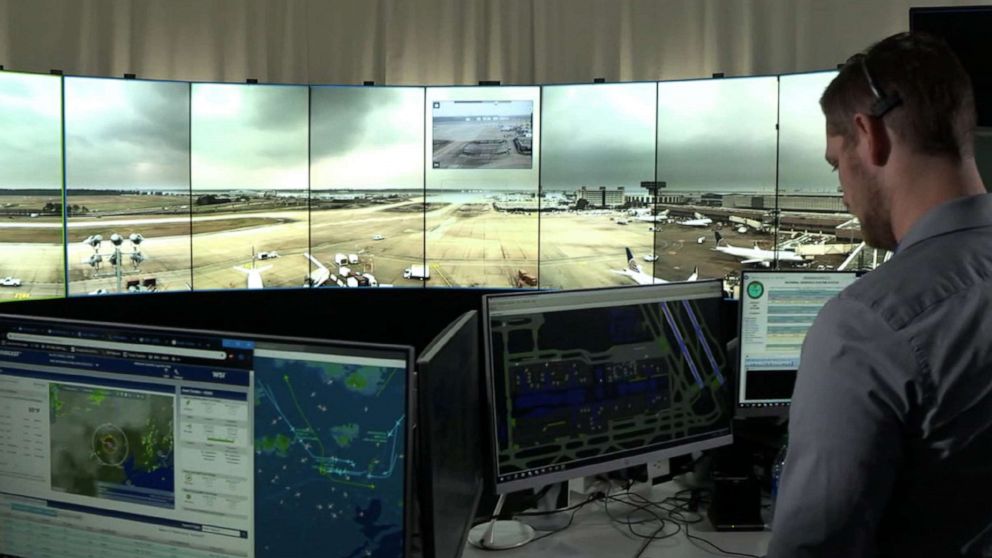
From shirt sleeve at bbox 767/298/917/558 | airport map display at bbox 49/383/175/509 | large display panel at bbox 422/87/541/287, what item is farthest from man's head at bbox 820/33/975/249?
large display panel at bbox 422/87/541/287

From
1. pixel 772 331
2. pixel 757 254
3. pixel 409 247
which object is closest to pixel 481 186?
pixel 409 247

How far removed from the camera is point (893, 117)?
3.40 feet

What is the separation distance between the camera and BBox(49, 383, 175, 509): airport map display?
1201 millimetres

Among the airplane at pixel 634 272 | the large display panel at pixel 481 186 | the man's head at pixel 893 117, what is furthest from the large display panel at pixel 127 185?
the man's head at pixel 893 117

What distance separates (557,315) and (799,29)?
3769 millimetres

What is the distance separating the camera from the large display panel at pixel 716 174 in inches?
158

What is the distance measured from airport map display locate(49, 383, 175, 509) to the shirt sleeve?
0.90 metres

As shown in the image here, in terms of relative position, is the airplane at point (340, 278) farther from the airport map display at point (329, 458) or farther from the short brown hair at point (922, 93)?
the short brown hair at point (922, 93)

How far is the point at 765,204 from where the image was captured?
4.01m

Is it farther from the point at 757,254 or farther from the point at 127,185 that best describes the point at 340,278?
the point at 757,254

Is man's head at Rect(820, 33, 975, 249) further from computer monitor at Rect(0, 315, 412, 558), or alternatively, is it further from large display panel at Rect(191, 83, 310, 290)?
large display panel at Rect(191, 83, 310, 290)

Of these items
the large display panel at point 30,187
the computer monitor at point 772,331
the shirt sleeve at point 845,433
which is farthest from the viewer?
the large display panel at point 30,187

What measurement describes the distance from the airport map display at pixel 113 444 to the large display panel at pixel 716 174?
134 inches

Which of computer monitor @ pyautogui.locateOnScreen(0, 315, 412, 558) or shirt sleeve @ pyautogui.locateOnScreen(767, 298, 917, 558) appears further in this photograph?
computer monitor @ pyautogui.locateOnScreen(0, 315, 412, 558)
